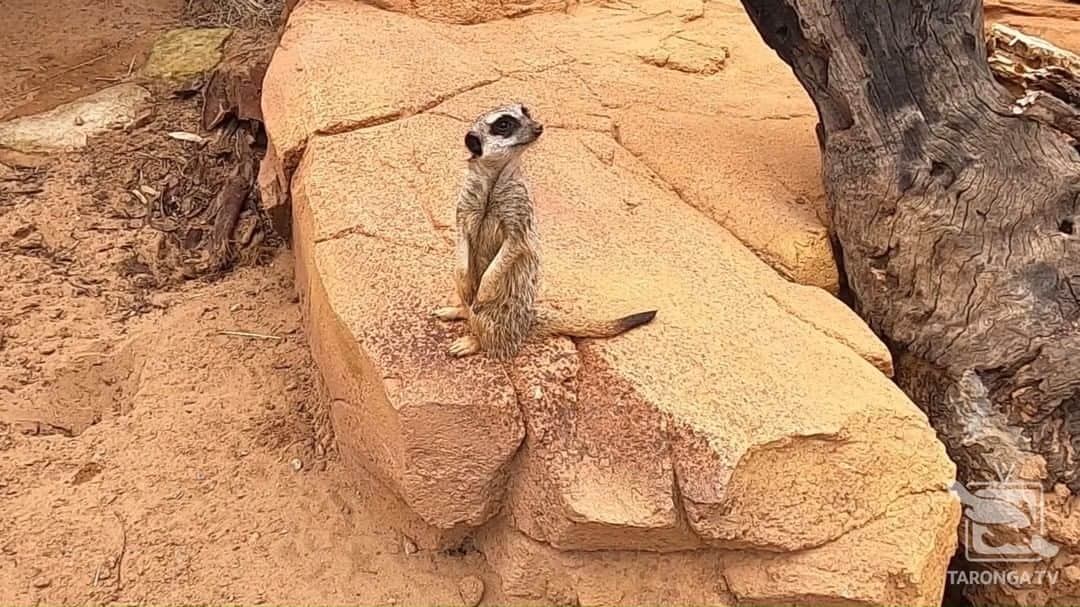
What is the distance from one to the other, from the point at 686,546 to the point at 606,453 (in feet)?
1.10

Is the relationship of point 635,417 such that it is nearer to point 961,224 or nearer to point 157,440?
point 961,224

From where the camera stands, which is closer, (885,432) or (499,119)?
(499,119)

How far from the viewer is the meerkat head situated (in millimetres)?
2600

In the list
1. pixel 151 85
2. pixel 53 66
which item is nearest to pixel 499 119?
pixel 151 85

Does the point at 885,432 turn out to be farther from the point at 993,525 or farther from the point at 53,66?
the point at 53,66

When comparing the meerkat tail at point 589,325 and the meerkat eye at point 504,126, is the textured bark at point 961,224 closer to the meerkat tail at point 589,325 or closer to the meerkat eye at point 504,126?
the meerkat tail at point 589,325

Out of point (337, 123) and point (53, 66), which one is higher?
point (337, 123)

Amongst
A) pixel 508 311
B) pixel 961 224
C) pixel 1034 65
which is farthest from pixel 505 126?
pixel 1034 65

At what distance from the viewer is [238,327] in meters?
4.11

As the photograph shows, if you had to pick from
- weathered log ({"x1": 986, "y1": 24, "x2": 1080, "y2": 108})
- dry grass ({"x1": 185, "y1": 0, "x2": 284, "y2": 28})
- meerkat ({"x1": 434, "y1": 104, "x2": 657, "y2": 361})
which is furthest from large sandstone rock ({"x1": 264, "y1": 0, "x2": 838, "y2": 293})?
dry grass ({"x1": 185, "y1": 0, "x2": 284, "y2": 28})

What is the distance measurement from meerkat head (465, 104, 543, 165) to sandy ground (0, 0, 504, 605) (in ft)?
3.92

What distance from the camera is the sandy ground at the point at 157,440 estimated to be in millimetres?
3020

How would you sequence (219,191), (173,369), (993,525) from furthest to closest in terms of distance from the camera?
(219,191)
(173,369)
(993,525)
